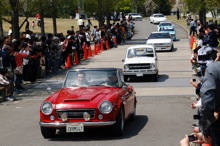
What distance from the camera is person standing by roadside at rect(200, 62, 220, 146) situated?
18.6 ft

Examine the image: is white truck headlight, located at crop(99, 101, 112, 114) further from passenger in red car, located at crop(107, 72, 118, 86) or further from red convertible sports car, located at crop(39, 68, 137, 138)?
passenger in red car, located at crop(107, 72, 118, 86)

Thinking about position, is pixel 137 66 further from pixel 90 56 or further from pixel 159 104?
pixel 90 56

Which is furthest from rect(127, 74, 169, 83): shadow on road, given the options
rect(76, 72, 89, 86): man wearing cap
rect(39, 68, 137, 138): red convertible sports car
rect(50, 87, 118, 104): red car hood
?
rect(50, 87, 118, 104): red car hood

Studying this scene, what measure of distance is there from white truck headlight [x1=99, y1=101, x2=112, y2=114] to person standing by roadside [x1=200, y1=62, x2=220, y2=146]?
5.11m

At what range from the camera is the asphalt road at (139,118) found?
35.9 ft

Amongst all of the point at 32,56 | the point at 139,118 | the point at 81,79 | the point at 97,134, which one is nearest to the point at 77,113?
the point at 97,134

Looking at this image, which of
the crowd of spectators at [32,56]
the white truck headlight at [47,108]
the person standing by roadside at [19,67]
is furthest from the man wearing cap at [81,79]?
the person standing by roadside at [19,67]

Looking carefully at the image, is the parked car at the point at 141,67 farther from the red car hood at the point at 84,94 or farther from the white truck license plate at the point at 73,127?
the white truck license plate at the point at 73,127

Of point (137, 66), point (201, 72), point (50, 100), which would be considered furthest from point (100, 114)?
point (137, 66)

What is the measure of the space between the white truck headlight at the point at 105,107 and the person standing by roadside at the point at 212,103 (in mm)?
5107

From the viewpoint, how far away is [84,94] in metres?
11.4

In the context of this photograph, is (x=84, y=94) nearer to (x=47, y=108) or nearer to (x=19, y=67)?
(x=47, y=108)

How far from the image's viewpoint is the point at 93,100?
36.1 ft

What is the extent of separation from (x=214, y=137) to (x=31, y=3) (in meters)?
21.1
